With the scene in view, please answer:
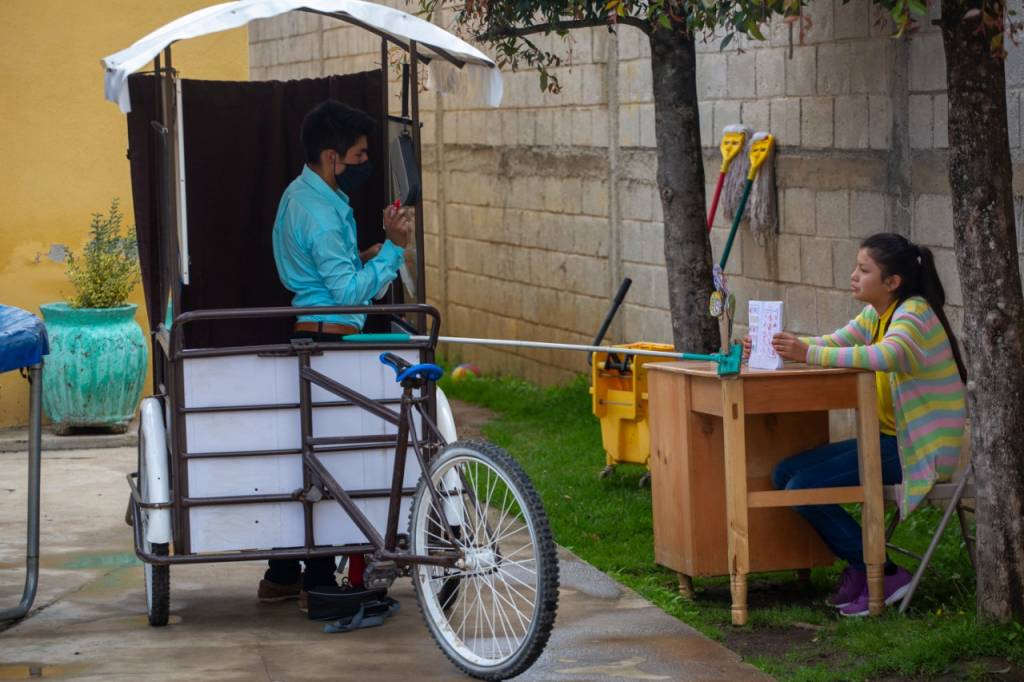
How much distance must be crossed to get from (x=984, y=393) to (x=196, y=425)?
269 centimetres

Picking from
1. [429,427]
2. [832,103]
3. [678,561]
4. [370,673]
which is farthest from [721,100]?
[370,673]

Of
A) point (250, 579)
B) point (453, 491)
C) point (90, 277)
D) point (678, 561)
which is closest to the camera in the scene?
point (453, 491)

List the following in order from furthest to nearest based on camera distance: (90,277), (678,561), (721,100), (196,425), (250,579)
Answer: (90,277) < (721,100) < (250,579) < (678,561) < (196,425)

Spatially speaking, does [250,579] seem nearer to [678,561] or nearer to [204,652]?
[204,652]

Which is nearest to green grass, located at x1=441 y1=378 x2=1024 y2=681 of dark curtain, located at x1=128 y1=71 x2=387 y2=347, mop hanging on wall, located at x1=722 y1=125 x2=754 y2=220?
mop hanging on wall, located at x1=722 y1=125 x2=754 y2=220

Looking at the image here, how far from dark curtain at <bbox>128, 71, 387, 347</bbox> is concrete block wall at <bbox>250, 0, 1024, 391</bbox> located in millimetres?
2053

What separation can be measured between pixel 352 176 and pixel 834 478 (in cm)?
218

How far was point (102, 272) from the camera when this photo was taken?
1020 cm

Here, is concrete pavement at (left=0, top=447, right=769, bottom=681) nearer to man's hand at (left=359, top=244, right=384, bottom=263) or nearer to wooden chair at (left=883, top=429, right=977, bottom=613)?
wooden chair at (left=883, top=429, right=977, bottom=613)

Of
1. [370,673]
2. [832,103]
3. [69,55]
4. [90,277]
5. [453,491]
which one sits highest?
[69,55]

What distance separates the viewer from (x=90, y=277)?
10.2m

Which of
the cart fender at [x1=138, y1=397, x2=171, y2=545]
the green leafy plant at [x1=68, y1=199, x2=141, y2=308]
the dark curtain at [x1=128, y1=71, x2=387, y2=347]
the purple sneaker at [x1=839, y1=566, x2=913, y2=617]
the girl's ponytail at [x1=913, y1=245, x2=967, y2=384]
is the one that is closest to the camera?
the cart fender at [x1=138, y1=397, x2=171, y2=545]

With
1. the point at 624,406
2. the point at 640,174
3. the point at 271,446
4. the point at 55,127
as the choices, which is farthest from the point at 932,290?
the point at 55,127

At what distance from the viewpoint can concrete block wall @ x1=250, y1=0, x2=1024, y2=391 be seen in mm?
7762
